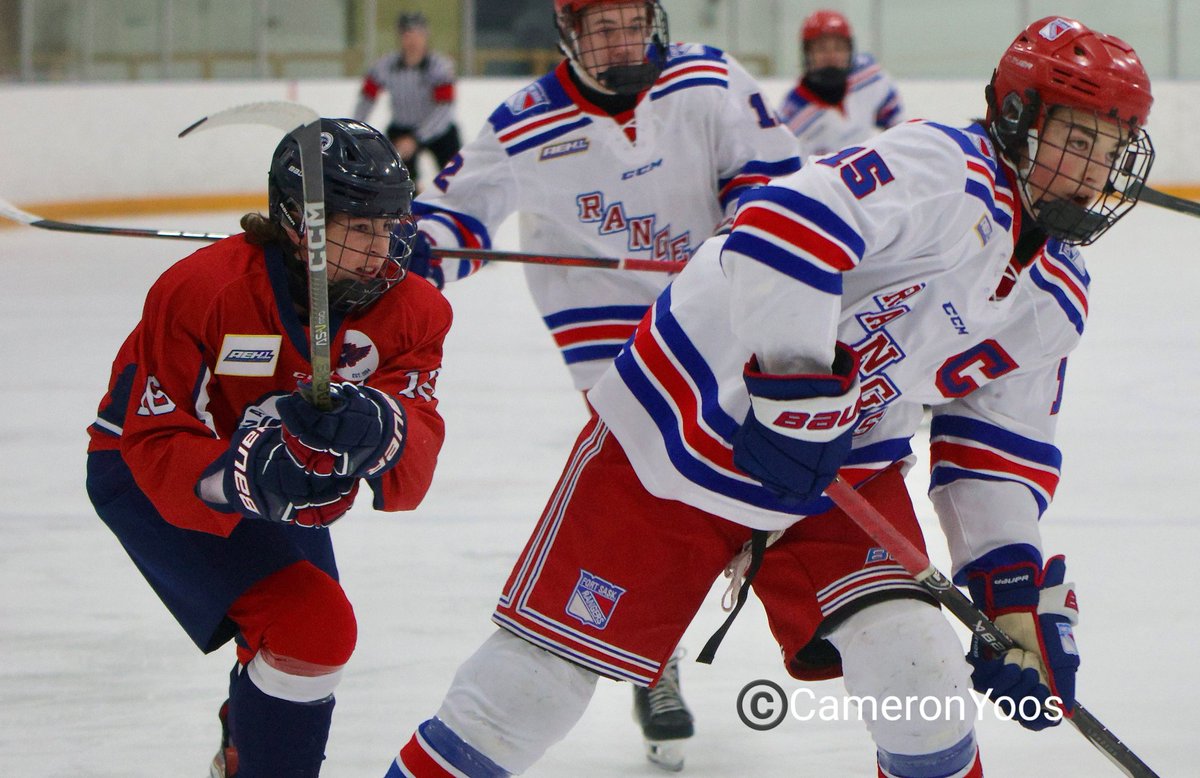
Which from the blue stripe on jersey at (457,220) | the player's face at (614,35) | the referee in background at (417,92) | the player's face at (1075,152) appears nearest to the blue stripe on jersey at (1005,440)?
the player's face at (1075,152)

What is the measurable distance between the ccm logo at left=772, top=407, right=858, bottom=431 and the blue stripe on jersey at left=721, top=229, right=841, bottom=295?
0.12 meters

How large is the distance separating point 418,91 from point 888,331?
736cm

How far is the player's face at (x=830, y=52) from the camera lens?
5883mm

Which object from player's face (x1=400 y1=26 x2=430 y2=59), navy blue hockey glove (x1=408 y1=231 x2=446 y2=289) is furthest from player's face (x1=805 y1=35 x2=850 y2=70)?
navy blue hockey glove (x1=408 y1=231 x2=446 y2=289)

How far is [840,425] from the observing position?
1517 mm

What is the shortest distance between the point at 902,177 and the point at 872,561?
43cm

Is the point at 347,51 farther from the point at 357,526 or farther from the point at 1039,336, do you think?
the point at 1039,336

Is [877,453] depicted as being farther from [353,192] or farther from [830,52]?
[830,52]

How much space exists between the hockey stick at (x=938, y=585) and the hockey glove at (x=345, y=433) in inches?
18.7

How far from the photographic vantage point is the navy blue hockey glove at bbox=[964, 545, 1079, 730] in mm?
1713

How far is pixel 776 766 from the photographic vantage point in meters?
2.26

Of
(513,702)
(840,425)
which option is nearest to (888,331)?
(840,425)

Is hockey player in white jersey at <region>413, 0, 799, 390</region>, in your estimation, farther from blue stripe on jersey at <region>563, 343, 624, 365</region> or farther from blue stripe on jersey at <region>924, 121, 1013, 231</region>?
blue stripe on jersey at <region>924, 121, 1013, 231</region>

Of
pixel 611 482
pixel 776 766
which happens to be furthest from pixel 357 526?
pixel 611 482
